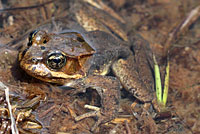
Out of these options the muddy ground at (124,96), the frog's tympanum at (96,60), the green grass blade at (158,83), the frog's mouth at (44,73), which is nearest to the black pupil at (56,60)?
the frog's tympanum at (96,60)

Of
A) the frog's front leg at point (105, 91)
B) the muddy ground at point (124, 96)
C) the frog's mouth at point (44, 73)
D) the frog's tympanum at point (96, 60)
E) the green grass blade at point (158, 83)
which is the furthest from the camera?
the green grass blade at point (158, 83)

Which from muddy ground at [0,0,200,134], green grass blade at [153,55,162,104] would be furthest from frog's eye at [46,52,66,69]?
green grass blade at [153,55,162,104]

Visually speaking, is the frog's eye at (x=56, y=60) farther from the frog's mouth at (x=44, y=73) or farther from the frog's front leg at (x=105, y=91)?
the frog's front leg at (x=105, y=91)

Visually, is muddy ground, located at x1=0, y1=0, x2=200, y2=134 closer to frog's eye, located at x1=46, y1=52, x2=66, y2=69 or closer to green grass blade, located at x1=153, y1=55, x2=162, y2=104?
green grass blade, located at x1=153, y1=55, x2=162, y2=104

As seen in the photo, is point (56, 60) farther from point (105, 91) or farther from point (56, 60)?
point (105, 91)

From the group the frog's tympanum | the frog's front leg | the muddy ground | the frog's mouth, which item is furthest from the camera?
the frog's front leg

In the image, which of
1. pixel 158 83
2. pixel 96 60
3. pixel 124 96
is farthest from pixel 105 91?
pixel 158 83

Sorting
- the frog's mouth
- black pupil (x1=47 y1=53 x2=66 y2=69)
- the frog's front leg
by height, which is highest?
black pupil (x1=47 y1=53 x2=66 y2=69)
